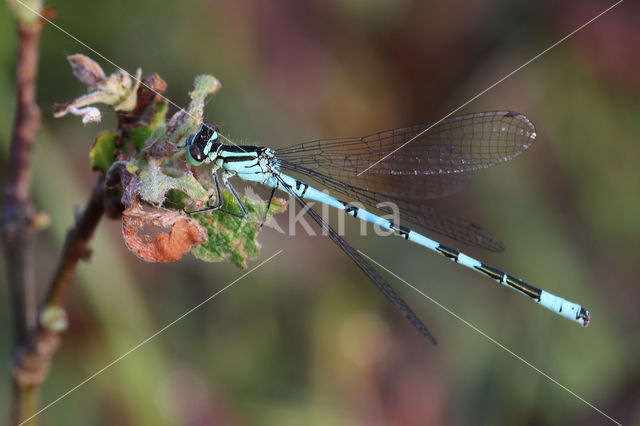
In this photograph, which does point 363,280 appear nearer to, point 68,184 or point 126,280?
point 126,280

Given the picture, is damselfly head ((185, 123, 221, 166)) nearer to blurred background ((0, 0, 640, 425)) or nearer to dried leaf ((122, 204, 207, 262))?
dried leaf ((122, 204, 207, 262))

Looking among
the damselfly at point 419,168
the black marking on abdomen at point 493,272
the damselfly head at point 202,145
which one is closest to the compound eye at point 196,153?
the damselfly head at point 202,145

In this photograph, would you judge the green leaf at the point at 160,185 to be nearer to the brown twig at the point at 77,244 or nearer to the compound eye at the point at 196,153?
the brown twig at the point at 77,244

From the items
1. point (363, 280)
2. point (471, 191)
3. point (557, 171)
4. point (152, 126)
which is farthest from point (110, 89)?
point (557, 171)

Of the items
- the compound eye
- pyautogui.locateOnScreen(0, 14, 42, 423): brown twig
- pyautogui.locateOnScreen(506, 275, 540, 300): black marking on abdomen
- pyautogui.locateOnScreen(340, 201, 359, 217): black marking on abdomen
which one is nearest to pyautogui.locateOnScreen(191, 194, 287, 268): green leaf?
the compound eye

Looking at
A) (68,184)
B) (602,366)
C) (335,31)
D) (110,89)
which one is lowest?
(602,366)

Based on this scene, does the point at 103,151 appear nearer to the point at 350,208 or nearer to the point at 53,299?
the point at 53,299
